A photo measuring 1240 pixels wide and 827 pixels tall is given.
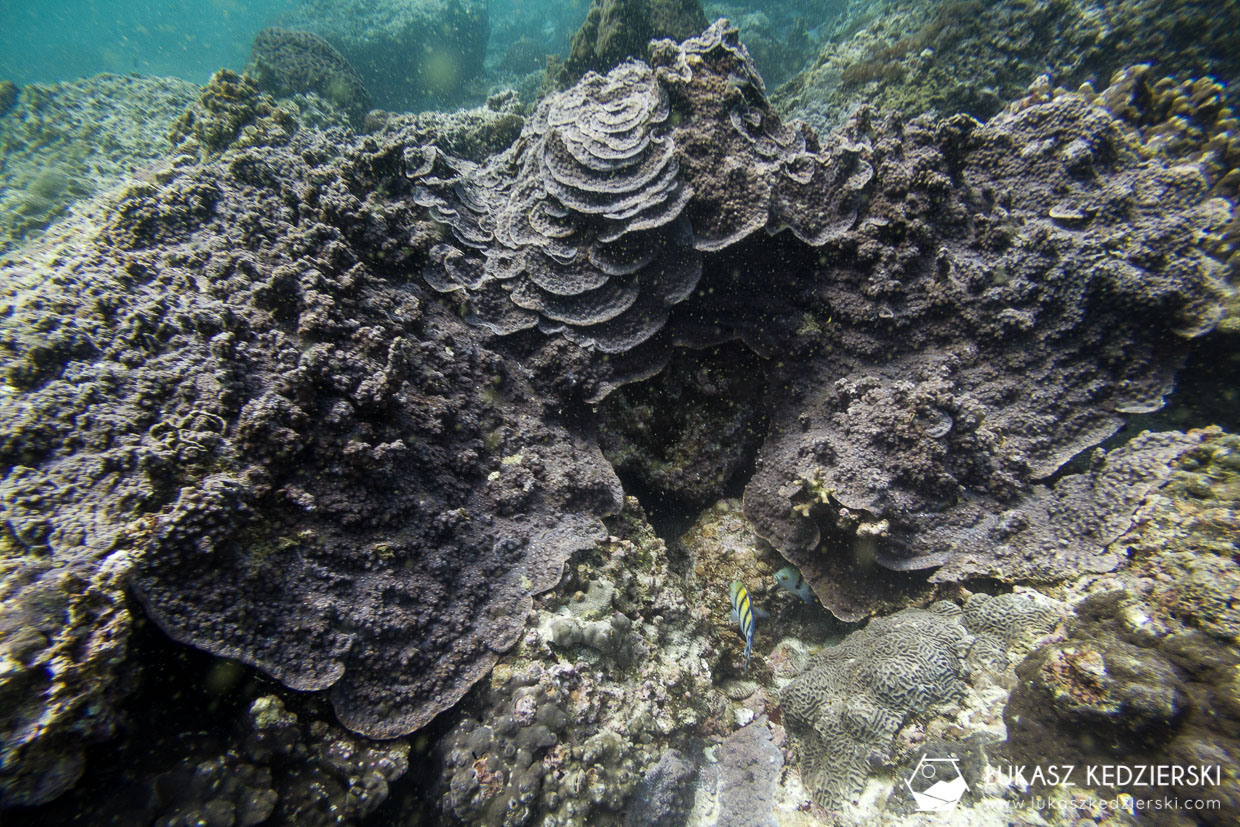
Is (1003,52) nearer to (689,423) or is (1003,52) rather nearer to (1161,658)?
(689,423)

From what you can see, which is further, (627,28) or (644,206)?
(627,28)

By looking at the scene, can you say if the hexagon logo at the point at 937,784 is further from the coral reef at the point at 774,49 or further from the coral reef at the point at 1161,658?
the coral reef at the point at 774,49

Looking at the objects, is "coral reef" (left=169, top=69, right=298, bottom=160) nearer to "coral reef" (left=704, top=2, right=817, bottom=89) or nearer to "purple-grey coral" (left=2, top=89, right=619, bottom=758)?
"purple-grey coral" (left=2, top=89, right=619, bottom=758)

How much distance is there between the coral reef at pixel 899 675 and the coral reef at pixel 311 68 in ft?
39.2

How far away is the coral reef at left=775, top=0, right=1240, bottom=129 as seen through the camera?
5.71 meters

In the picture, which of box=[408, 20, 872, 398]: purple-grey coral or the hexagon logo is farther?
box=[408, 20, 872, 398]: purple-grey coral

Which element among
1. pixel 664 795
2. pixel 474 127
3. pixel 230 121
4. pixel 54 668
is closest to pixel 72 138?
pixel 230 121

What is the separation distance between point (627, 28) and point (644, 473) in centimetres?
859

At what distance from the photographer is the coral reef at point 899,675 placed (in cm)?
296

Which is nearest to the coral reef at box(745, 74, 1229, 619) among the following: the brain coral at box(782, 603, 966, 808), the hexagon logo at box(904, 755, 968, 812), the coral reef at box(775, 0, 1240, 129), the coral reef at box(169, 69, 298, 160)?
the brain coral at box(782, 603, 966, 808)

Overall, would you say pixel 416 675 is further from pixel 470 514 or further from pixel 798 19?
pixel 798 19

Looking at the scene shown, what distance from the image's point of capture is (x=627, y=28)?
27.9 ft

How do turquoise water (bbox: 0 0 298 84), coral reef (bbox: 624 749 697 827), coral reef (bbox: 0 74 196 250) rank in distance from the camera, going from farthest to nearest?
turquoise water (bbox: 0 0 298 84), coral reef (bbox: 0 74 196 250), coral reef (bbox: 624 749 697 827)

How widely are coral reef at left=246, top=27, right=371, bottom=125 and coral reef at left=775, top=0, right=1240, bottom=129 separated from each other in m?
9.26
